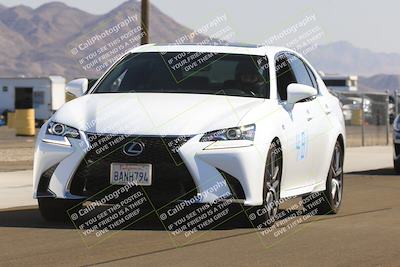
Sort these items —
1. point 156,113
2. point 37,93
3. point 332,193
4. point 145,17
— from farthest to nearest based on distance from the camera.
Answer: point 37,93 < point 145,17 < point 332,193 < point 156,113

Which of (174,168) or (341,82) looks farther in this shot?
(341,82)

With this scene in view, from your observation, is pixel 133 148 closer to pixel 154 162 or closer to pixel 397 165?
pixel 154 162

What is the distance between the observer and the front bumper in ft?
29.4

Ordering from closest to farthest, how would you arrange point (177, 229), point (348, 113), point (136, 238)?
1. point (136, 238)
2. point (177, 229)
3. point (348, 113)

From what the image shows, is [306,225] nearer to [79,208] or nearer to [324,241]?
[324,241]

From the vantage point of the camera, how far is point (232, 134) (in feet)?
29.8

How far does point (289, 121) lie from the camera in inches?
398

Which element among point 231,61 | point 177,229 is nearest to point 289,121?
point 231,61

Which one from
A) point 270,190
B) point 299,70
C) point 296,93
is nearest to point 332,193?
point 299,70

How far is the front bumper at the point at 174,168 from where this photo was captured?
8969 millimetres

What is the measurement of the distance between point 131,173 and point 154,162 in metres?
0.21

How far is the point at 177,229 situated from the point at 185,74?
5.56ft

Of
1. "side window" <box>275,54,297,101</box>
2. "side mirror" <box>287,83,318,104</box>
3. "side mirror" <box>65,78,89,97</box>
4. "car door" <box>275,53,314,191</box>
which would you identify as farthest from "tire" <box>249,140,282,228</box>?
"side mirror" <box>65,78,89,97</box>

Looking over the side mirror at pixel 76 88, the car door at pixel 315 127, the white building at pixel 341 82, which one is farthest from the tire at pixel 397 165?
the white building at pixel 341 82
